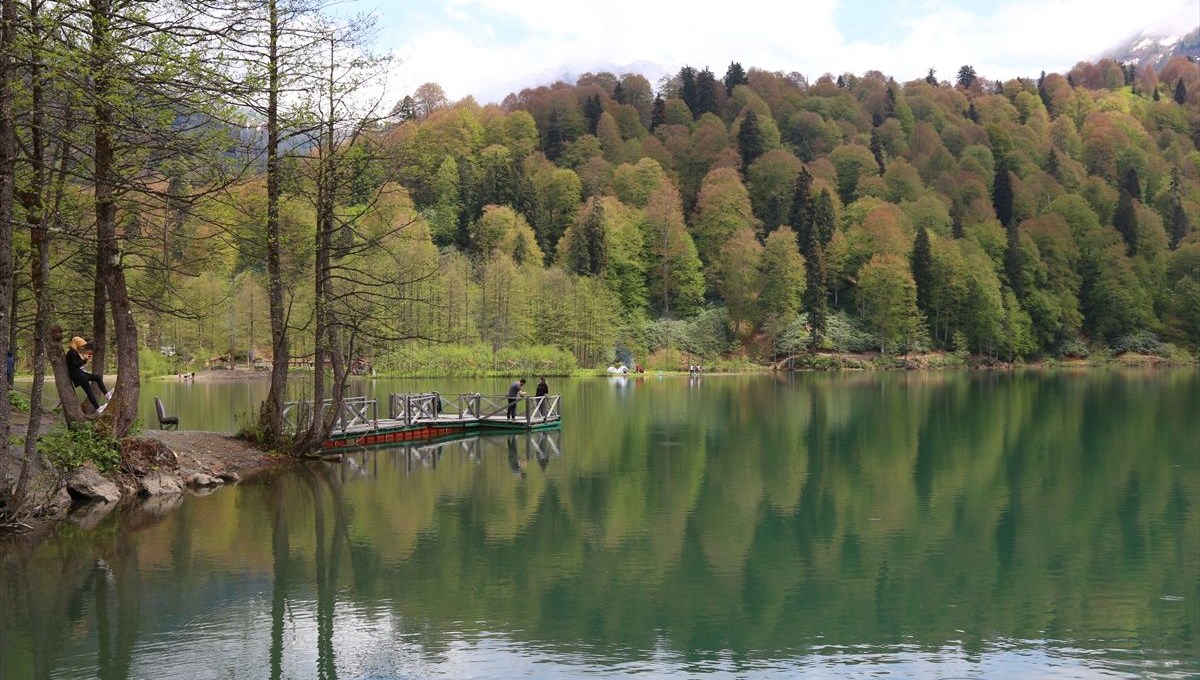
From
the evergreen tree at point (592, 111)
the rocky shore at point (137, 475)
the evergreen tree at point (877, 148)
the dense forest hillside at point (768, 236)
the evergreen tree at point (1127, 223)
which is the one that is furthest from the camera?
the evergreen tree at point (592, 111)

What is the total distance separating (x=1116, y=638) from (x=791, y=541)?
6053mm

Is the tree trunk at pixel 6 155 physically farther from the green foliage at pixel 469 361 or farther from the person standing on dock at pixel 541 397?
the green foliage at pixel 469 361

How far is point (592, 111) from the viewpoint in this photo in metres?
152

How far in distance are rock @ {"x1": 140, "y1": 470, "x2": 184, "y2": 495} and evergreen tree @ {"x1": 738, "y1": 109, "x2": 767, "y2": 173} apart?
117872 mm

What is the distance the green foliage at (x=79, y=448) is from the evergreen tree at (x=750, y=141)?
119049 millimetres

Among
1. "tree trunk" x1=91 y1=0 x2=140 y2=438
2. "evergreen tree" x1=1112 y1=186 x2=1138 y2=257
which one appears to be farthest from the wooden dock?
"evergreen tree" x1=1112 y1=186 x2=1138 y2=257

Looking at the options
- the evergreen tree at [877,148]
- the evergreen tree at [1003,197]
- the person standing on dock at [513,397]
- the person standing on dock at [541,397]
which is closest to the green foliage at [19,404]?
the person standing on dock at [513,397]

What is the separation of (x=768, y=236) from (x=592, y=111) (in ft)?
162

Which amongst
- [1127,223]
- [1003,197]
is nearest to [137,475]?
[1127,223]

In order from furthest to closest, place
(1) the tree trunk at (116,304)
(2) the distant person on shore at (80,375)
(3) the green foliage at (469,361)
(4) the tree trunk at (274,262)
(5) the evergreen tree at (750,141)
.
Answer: (5) the evergreen tree at (750,141) < (3) the green foliage at (469,361) < (4) the tree trunk at (274,262) < (2) the distant person on shore at (80,375) < (1) the tree trunk at (116,304)

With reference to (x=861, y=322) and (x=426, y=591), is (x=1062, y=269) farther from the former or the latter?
(x=426, y=591)

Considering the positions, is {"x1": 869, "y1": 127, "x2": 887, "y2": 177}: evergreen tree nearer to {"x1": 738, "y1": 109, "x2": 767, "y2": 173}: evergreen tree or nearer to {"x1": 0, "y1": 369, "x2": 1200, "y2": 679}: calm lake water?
{"x1": 738, "y1": 109, "x2": 767, "y2": 173}: evergreen tree

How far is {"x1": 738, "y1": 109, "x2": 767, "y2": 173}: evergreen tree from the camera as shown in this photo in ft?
441

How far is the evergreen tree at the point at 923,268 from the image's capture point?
354ft
